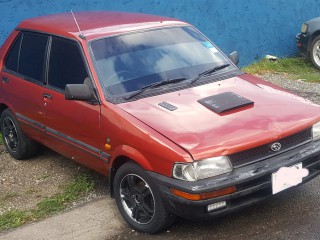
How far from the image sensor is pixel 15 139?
6195 millimetres

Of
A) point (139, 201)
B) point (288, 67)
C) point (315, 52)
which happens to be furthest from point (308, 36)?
point (139, 201)

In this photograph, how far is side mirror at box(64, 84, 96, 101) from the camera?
4.48 m

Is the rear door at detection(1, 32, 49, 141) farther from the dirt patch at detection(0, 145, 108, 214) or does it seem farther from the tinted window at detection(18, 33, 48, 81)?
the dirt patch at detection(0, 145, 108, 214)

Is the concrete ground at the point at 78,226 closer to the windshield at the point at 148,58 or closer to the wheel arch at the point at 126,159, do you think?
the wheel arch at the point at 126,159

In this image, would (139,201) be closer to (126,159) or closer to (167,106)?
(126,159)

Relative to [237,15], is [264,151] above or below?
above

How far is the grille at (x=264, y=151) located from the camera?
386cm

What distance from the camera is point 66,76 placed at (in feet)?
16.6

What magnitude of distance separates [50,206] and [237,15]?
21.1 ft

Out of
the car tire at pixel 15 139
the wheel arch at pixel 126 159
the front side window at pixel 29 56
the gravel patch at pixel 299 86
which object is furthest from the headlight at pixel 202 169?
the gravel patch at pixel 299 86

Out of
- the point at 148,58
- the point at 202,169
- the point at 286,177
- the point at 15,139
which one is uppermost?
the point at 148,58

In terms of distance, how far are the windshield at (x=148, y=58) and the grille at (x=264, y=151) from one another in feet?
3.82

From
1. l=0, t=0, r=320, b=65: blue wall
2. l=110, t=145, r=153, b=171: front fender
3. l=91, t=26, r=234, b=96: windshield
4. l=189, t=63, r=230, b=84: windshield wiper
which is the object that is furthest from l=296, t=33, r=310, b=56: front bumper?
l=110, t=145, r=153, b=171: front fender

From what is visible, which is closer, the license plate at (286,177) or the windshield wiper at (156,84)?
the license plate at (286,177)
